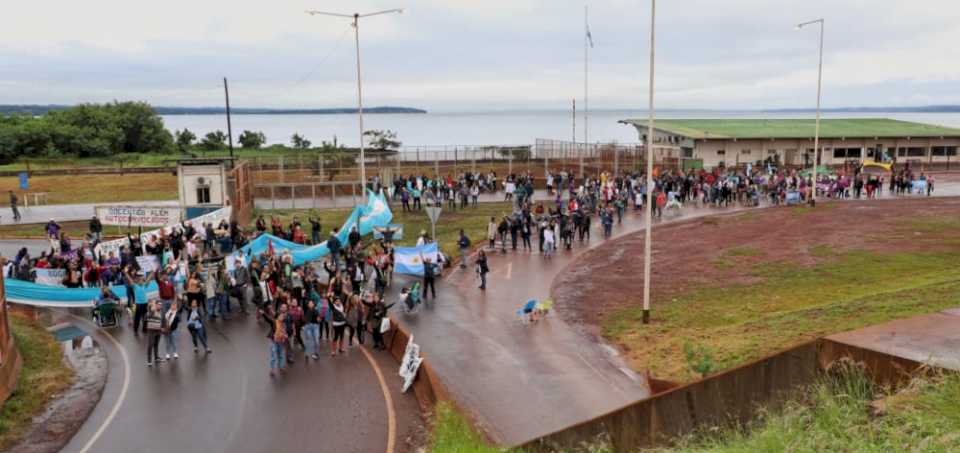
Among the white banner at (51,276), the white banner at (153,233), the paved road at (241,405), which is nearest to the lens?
the paved road at (241,405)

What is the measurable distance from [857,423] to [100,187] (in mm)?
55858

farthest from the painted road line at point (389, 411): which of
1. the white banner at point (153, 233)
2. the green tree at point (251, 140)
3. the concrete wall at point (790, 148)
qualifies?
the green tree at point (251, 140)

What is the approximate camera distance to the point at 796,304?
1998 cm

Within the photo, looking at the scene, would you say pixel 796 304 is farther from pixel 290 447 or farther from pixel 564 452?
pixel 290 447

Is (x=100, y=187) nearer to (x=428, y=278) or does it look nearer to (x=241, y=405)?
(x=428, y=278)

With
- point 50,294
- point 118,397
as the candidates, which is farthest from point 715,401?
point 50,294

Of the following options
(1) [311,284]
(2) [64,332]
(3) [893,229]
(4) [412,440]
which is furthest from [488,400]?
(3) [893,229]

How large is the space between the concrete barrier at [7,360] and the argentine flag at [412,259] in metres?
11.1

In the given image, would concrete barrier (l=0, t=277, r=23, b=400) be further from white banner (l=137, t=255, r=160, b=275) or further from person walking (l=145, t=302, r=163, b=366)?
white banner (l=137, t=255, r=160, b=275)

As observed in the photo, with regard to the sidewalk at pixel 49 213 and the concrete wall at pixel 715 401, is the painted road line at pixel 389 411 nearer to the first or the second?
the concrete wall at pixel 715 401

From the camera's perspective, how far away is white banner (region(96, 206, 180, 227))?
30094 millimetres

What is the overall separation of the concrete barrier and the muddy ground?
493 inches

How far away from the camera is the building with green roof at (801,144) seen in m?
58.7

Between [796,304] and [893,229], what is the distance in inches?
624
